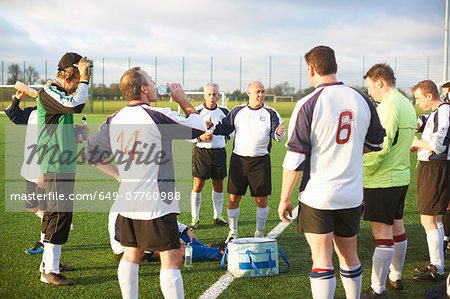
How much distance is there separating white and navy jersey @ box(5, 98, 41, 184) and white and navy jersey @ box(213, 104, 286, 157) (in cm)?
227

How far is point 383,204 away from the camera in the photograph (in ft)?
12.0

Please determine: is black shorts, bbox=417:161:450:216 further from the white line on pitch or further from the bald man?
the white line on pitch

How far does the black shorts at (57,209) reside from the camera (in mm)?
4047

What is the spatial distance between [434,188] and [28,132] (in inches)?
184

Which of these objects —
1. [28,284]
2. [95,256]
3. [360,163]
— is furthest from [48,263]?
[360,163]

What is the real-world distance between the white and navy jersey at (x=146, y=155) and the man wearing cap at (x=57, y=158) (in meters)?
1.22

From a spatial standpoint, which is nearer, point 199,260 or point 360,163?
point 360,163

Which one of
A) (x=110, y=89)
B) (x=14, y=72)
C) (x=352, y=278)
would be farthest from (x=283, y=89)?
(x=352, y=278)

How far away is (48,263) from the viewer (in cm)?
409

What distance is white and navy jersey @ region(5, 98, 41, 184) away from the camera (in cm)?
470

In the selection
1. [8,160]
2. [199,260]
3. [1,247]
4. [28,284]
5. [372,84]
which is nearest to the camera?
[372,84]

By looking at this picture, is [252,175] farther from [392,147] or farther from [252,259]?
[392,147]

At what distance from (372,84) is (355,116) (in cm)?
101

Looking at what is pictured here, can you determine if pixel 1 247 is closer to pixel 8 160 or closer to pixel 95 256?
pixel 95 256
